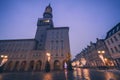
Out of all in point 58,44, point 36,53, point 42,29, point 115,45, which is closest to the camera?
point 115,45

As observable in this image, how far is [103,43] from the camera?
40.0 metres

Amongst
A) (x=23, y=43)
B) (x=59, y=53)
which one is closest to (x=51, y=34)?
(x=59, y=53)

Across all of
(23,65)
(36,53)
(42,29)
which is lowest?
(23,65)

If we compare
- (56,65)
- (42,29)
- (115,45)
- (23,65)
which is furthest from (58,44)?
(115,45)

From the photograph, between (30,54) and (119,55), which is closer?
(119,55)

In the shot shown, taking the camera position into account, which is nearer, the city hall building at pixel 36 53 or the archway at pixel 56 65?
the archway at pixel 56 65

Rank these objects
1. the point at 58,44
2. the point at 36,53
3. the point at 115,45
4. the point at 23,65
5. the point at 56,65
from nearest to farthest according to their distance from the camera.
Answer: the point at 115,45 → the point at 56,65 → the point at 23,65 → the point at 36,53 → the point at 58,44

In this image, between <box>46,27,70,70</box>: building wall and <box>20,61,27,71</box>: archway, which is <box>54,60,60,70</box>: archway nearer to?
<box>46,27,70,70</box>: building wall

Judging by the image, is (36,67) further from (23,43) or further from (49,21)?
(49,21)

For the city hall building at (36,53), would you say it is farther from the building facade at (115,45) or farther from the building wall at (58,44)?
the building facade at (115,45)

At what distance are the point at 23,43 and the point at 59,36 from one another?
18599 millimetres

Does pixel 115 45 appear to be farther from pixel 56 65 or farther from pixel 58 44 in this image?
pixel 56 65

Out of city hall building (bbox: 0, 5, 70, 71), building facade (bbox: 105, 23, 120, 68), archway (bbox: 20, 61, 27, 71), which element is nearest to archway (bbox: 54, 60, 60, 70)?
city hall building (bbox: 0, 5, 70, 71)

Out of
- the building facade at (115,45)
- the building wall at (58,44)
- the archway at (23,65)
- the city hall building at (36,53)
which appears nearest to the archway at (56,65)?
the city hall building at (36,53)
